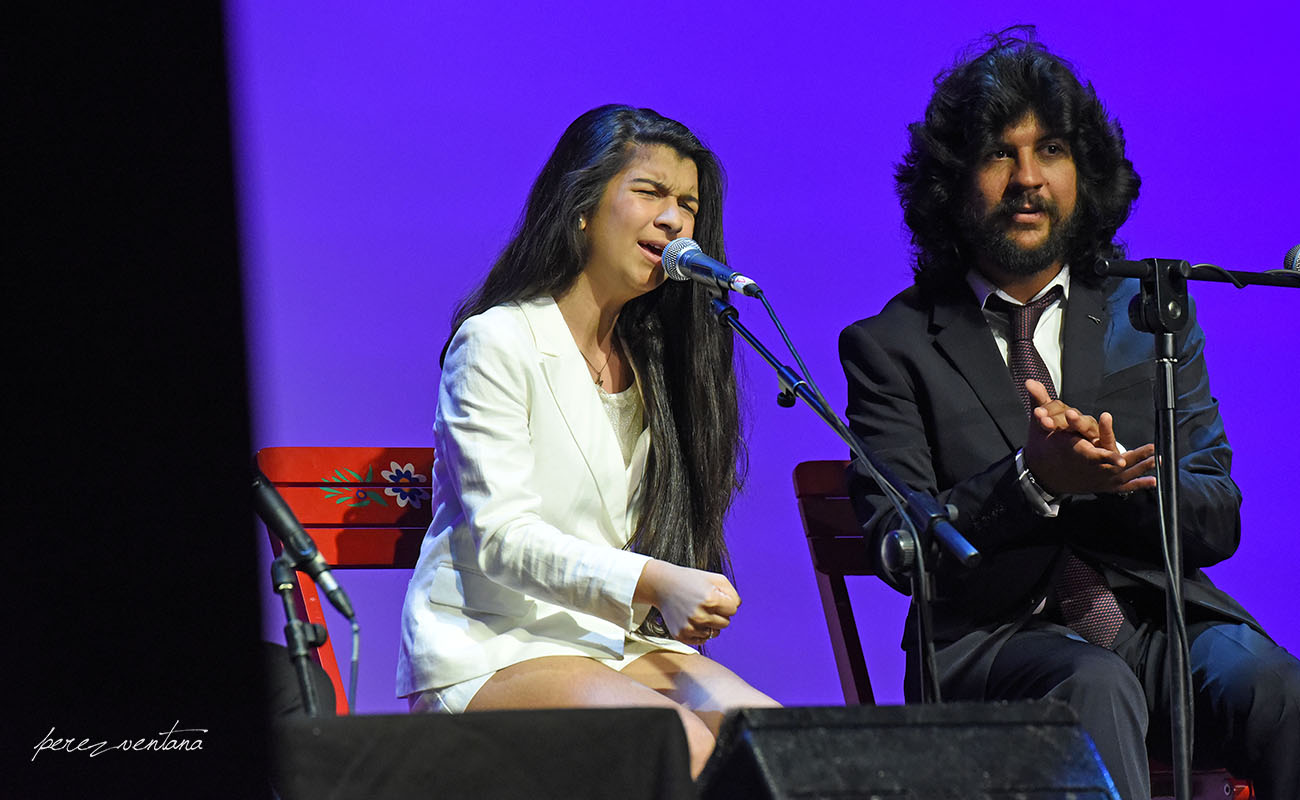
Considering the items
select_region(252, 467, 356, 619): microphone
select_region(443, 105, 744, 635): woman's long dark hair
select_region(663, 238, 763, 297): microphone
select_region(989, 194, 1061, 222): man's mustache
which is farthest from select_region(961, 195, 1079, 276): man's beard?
select_region(252, 467, 356, 619): microphone

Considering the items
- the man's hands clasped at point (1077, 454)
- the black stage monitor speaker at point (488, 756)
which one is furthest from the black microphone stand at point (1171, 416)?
the black stage monitor speaker at point (488, 756)

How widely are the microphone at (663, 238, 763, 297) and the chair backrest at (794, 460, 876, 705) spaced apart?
27.6 inches

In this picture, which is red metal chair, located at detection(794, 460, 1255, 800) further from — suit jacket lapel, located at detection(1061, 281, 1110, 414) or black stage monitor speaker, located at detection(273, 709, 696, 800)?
black stage monitor speaker, located at detection(273, 709, 696, 800)

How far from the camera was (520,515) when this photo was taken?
2.17m

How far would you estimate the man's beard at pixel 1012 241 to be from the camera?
2.57 meters

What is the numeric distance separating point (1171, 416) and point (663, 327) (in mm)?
1043

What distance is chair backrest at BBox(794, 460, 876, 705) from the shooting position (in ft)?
8.96

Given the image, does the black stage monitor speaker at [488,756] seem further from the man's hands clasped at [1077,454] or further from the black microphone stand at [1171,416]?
the man's hands clasped at [1077,454]

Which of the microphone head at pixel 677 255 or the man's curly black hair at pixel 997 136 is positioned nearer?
the microphone head at pixel 677 255

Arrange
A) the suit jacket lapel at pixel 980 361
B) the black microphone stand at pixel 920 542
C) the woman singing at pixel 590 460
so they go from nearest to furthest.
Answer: the black microphone stand at pixel 920 542 < the woman singing at pixel 590 460 < the suit jacket lapel at pixel 980 361

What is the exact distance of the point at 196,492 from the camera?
1220 mm

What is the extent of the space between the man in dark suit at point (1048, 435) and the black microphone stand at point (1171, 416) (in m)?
0.14

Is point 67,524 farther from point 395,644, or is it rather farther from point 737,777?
point 395,644

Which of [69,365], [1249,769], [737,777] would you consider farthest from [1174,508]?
[69,365]
